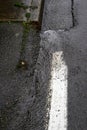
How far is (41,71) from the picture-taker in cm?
403

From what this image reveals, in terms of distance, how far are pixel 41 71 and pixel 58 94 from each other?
467mm

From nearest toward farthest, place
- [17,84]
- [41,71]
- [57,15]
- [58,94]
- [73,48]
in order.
Result: [58,94] < [17,84] < [41,71] < [73,48] < [57,15]

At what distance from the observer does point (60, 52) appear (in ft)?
14.2

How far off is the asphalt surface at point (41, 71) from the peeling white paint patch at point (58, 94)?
0.05m

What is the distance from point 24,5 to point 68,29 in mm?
961

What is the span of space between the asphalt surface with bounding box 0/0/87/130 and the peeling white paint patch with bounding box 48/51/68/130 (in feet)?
0.16

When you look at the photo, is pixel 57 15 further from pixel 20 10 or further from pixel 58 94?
pixel 58 94

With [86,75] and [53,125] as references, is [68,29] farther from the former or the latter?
[53,125]

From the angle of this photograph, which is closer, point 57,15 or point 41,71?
point 41,71

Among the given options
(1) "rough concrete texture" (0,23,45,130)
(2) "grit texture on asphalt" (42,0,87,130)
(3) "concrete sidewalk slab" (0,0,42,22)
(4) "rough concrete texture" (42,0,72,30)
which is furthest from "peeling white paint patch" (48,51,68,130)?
(3) "concrete sidewalk slab" (0,0,42,22)

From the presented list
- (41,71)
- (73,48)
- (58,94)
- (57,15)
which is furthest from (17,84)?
(57,15)

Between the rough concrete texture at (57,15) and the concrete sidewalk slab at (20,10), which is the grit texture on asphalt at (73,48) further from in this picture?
the concrete sidewalk slab at (20,10)

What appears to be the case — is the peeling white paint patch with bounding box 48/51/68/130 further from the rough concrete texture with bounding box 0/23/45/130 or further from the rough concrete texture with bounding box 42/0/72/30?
the rough concrete texture with bounding box 42/0/72/30

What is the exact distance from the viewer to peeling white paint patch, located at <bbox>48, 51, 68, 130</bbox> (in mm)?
3357
